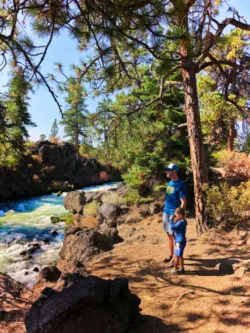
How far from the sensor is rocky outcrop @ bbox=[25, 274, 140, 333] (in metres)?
2.64

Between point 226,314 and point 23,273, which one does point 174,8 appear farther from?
point 23,273

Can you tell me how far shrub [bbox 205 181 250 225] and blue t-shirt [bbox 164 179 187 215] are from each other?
2.36 meters

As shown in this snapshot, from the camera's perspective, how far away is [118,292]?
3025 millimetres

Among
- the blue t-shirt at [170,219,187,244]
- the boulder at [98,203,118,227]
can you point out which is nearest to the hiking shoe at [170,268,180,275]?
the blue t-shirt at [170,219,187,244]

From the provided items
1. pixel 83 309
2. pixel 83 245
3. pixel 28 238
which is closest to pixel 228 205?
pixel 83 245

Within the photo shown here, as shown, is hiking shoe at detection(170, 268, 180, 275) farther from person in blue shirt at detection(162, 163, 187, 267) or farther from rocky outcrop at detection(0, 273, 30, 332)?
rocky outcrop at detection(0, 273, 30, 332)

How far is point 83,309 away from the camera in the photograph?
275 cm

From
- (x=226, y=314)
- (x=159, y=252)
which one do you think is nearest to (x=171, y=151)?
(x=159, y=252)

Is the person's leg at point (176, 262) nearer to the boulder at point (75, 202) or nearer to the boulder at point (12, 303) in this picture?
the boulder at point (12, 303)

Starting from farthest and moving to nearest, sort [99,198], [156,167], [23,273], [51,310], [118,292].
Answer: [99,198]
[156,167]
[23,273]
[118,292]
[51,310]

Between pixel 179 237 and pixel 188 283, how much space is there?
712 mm

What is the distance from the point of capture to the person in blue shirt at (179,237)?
4477 mm

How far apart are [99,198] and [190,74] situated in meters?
7.17

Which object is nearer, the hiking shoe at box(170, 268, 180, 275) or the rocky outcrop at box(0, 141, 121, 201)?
the hiking shoe at box(170, 268, 180, 275)
